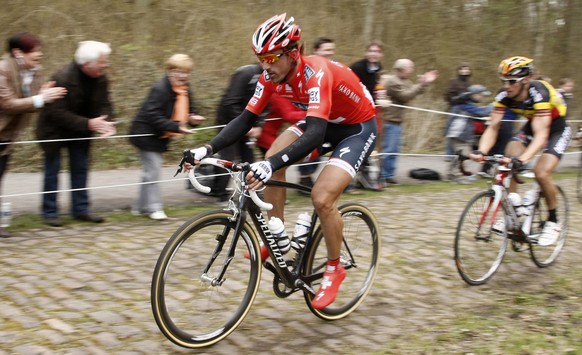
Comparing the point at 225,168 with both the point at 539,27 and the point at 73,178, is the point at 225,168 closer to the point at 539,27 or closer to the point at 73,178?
the point at 73,178

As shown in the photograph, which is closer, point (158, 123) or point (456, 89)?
point (158, 123)

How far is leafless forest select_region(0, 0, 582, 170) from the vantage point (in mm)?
13805

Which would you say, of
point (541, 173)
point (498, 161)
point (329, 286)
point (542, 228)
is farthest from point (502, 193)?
point (329, 286)

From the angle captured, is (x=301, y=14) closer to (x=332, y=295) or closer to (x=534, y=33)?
(x=534, y=33)

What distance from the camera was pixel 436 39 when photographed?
19.8 m

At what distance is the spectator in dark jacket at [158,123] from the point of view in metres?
8.37

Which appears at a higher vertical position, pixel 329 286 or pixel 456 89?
pixel 456 89

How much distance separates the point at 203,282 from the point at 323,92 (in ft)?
5.24

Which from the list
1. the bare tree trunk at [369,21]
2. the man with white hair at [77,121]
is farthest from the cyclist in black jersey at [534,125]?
the bare tree trunk at [369,21]

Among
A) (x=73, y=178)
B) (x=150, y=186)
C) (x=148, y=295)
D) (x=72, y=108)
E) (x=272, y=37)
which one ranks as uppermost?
(x=272, y=37)

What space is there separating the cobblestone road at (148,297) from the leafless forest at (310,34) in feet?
18.0

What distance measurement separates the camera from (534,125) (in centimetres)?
726

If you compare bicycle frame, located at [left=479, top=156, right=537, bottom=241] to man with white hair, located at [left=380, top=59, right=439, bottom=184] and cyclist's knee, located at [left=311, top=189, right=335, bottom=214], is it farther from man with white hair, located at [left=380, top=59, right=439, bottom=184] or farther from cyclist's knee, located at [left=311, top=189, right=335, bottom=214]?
man with white hair, located at [left=380, top=59, right=439, bottom=184]

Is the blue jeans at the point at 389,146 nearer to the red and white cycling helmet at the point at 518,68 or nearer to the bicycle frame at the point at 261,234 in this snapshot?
the red and white cycling helmet at the point at 518,68
